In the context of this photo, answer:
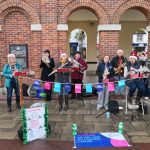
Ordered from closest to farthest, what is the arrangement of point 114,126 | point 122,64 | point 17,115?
point 114,126, point 17,115, point 122,64

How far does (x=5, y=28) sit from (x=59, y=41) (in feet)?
6.89

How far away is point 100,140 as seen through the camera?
19.4 ft

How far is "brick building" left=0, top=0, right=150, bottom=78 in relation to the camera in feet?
33.1

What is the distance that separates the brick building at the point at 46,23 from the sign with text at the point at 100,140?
4680mm

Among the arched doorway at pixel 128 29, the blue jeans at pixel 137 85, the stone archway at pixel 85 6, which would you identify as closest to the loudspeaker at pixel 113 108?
the blue jeans at pixel 137 85

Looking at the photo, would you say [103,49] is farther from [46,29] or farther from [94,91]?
[46,29]

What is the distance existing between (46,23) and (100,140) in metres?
5.57

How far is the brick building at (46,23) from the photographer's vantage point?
10102mm

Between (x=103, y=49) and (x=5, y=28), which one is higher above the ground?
(x=5, y=28)

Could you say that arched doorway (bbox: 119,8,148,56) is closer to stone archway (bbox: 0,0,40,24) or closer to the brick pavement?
stone archway (bbox: 0,0,40,24)

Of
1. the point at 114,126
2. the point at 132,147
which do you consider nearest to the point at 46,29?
the point at 114,126

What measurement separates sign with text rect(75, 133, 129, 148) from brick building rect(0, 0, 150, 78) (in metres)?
4.68

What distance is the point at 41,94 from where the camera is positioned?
1002 centimetres

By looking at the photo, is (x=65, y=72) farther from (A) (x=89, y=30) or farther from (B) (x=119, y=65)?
(A) (x=89, y=30)
